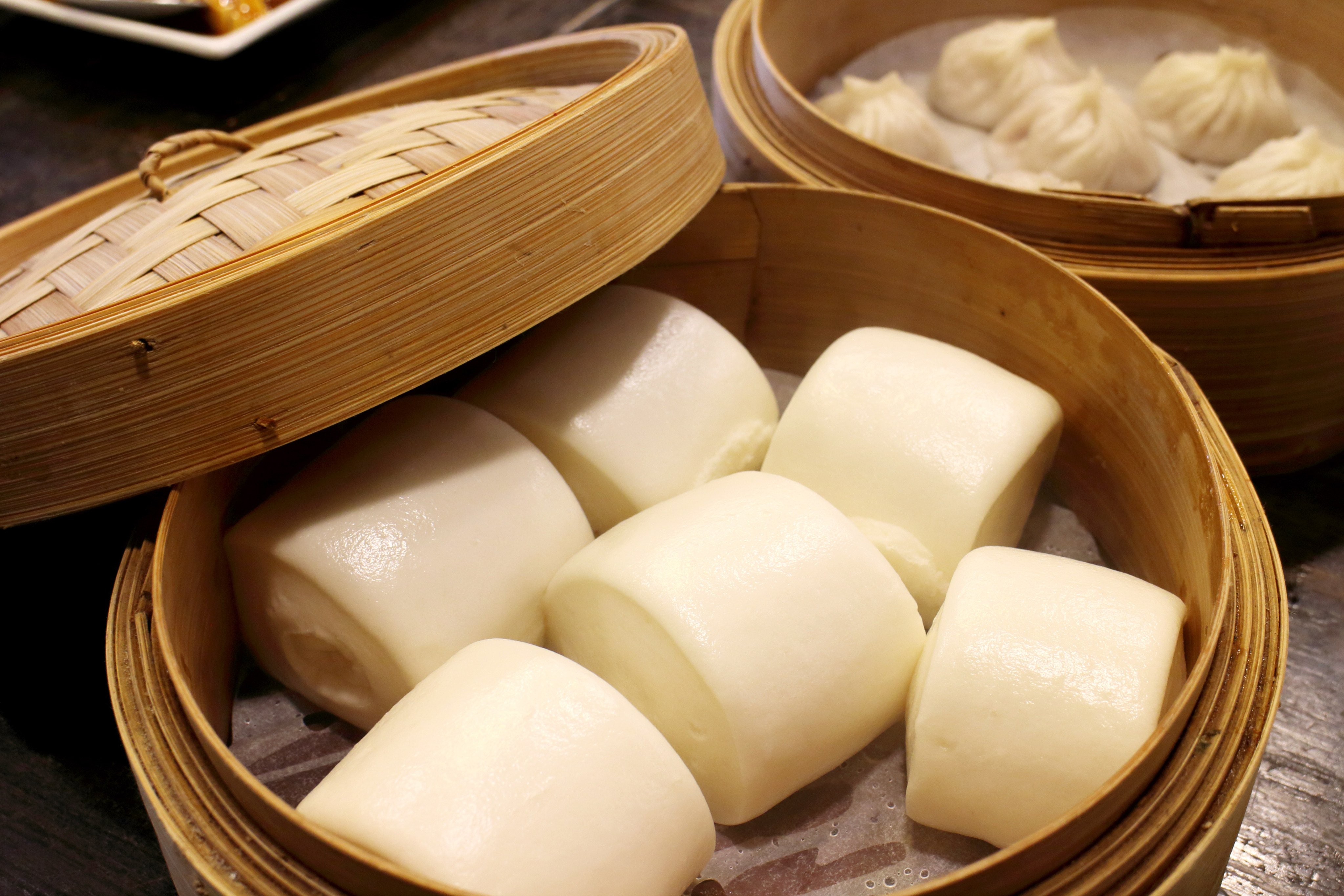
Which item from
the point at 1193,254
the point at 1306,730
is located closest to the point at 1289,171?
the point at 1193,254

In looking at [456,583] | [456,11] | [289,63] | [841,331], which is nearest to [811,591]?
[456,583]

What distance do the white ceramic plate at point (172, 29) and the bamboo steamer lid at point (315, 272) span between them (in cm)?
108

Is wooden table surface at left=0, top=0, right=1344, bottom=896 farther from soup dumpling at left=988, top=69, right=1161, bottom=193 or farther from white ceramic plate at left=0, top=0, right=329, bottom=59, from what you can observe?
white ceramic plate at left=0, top=0, right=329, bottom=59

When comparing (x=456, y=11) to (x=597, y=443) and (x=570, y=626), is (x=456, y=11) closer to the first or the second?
(x=597, y=443)

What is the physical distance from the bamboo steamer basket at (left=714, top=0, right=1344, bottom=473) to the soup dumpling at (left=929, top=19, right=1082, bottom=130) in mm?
574

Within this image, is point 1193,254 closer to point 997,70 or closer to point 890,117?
point 890,117

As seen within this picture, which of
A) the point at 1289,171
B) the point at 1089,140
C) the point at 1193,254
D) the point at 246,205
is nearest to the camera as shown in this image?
the point at 246,205

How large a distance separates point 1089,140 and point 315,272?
153cm

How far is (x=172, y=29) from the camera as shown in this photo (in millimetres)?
2254

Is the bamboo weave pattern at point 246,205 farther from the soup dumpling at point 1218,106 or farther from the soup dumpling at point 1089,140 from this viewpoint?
the soup dumpling at point 1218,106

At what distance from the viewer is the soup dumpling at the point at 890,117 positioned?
1.83 meters

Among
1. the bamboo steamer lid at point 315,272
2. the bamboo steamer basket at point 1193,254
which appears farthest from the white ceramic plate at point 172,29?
the bamboo steamer basket at point 1193,254

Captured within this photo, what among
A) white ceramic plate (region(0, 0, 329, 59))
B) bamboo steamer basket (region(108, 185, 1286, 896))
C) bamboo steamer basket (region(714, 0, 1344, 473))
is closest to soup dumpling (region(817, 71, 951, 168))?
bamboo steamer basket (region(714, 0, 1344, 473))

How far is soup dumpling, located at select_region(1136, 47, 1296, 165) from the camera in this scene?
1899 millimetres
